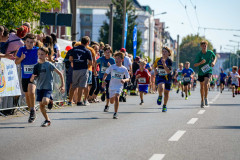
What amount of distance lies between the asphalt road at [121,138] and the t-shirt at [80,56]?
2993 millimetres

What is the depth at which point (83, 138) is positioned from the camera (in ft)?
28.2

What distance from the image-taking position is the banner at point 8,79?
12.3 metres

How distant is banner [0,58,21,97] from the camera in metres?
12.3

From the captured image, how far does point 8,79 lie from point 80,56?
3095mm

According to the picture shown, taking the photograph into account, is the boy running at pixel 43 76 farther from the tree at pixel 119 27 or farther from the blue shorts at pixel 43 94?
the tree at pixel 119 27

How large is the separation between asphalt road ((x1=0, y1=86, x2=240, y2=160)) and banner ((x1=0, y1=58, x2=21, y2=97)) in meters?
0.84

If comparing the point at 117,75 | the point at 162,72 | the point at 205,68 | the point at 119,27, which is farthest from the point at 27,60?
the point at 119,27

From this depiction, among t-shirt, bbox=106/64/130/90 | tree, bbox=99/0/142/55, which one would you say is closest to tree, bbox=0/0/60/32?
t-shirt, bbox=106/64/130/90

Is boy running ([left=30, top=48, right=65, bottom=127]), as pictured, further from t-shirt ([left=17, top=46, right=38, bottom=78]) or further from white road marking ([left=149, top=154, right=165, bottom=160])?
white road marking ([left=149, top=154, right=165, bottom=160])

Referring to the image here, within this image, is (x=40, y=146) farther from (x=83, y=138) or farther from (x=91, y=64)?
(x=91, y=64)

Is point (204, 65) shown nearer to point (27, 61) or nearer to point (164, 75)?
point (164, 75)

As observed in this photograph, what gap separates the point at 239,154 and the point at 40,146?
276 cm

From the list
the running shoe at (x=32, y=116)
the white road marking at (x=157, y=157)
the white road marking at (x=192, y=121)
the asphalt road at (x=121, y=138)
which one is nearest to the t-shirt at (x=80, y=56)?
the asphalt road at (x=121, y=138)

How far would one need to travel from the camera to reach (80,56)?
15.2m
